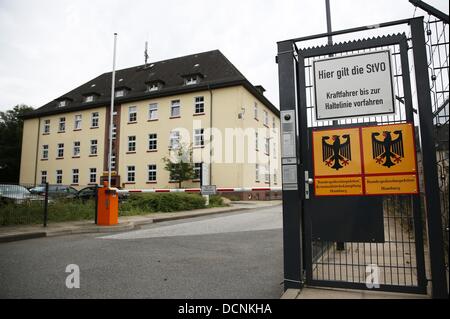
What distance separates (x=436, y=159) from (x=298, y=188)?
1.39 metres

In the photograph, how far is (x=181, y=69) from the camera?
3694 centimetres

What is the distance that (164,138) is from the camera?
32500 mm

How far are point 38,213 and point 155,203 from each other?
6367 mm

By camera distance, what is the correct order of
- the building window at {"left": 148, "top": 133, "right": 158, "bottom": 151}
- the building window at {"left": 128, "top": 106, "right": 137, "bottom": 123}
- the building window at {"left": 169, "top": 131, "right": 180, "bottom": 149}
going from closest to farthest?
the building window at {"left": 169, "top": 131, "right": 180, "bottom": 149}
the building window at {"left": 148, "top": 133, "right": 158, "bottom": 151}
the building window at {"left": 128, "top": 106, "right": 137, "bottom": 123}

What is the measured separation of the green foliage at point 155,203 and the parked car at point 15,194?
486 cm

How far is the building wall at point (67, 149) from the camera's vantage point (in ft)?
120

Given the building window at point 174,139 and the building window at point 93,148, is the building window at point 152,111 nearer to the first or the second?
the building window at point 174,139

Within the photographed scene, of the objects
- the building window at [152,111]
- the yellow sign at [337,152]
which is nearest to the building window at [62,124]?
the building window at [152,111]

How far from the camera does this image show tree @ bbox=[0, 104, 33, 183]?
4850 centimetres

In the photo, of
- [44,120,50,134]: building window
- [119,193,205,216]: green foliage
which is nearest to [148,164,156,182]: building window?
[119,193,205,216]: green foliage

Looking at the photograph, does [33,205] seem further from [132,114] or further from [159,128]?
[132,114]

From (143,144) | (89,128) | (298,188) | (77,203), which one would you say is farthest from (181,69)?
(298,188)

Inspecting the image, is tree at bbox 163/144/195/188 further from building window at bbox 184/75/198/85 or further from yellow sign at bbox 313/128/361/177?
yellow sign at bbox 313/128/361/177

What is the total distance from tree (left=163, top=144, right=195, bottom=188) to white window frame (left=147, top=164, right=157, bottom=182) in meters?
3.77
